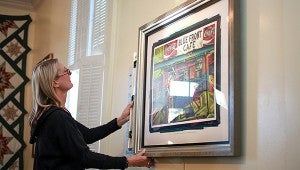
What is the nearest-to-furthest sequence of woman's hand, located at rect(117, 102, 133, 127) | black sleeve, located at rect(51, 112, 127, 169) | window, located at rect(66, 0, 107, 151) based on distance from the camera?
black sleeve, located at rect(51, 112, 127, 169) < woman's hand, located at rect(117, 102, 133, 127) < window, located at rect(66, 0, 107, 151)

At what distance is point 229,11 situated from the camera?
3.93ft

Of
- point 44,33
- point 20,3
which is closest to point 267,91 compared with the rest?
point 44,33

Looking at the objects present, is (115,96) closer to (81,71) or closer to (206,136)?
(81,71)

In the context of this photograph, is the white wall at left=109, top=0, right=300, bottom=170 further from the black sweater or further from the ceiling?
the ceiling

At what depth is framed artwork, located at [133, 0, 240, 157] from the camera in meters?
1.18

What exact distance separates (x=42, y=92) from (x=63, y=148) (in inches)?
12.2

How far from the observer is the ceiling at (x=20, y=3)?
387 centimetres

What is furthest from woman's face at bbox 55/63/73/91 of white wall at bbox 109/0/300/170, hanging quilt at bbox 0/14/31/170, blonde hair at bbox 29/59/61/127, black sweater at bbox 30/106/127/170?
hanging quilt at bbox 0/14/31/170

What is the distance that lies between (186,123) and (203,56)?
244 millimetres

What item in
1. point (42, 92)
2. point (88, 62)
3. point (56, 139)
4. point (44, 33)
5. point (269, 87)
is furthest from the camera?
point (44, 33)

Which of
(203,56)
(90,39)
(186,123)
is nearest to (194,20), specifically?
(203,56)

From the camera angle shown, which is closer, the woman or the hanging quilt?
the woman

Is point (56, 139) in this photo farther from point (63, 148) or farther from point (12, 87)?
point (12, 87)

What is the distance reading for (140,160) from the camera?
1543mm
